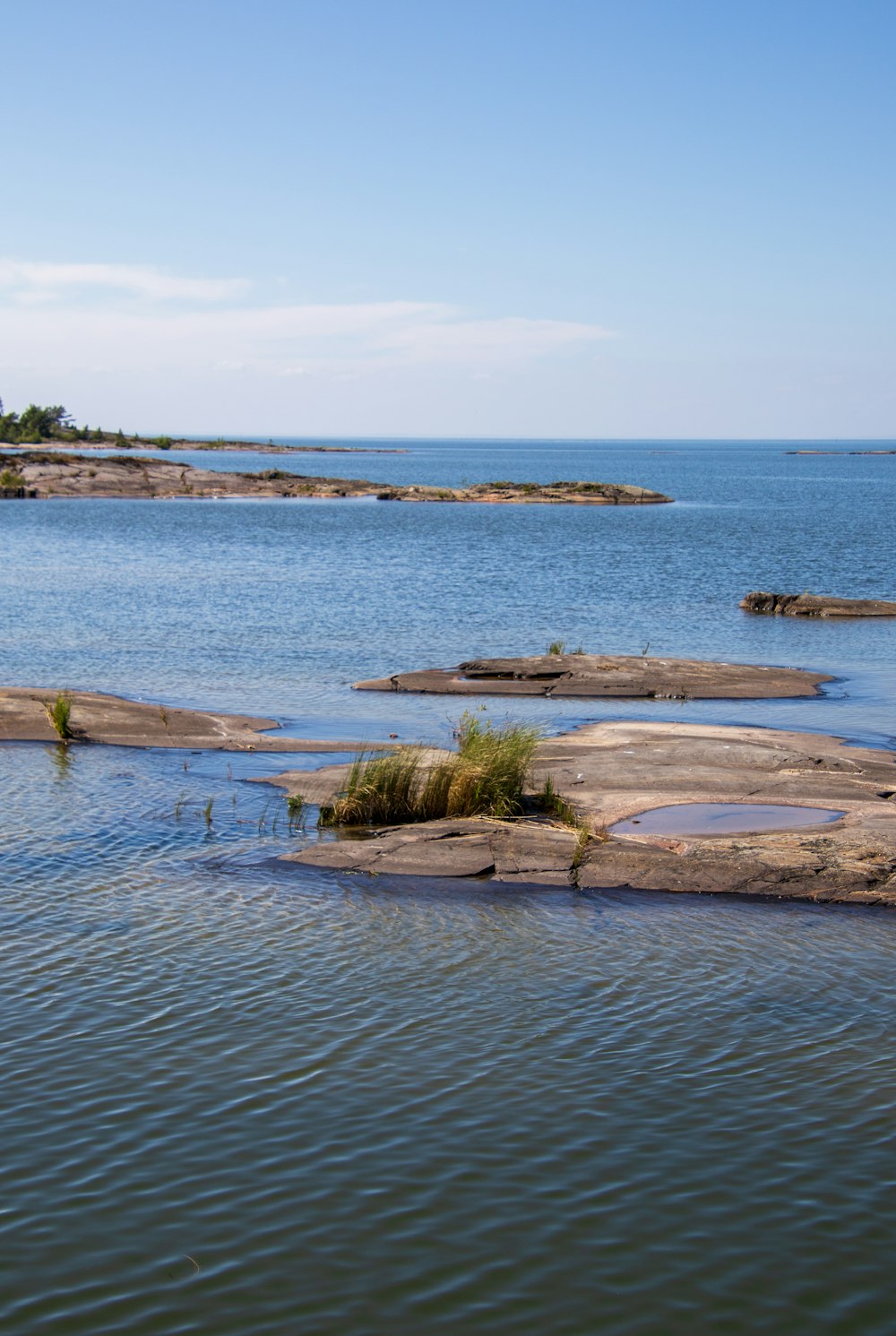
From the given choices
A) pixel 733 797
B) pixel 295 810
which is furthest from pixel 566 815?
pixel 295 810

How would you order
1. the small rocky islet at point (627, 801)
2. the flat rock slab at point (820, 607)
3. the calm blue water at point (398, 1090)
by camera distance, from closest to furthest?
the calm blue water at point (398, 1090) < the small rocky islet at point (627, 801) < the flat rock slab at point (820, 607)

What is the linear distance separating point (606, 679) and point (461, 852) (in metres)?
14.5

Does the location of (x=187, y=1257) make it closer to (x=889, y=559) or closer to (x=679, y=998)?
(x=679, y=998)

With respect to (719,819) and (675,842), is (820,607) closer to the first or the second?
(719,819)

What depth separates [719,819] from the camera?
56.7 feet

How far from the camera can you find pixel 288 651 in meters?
34.9

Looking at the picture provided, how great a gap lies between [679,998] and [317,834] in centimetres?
679

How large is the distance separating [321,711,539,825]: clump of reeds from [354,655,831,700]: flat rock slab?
11.2 metres

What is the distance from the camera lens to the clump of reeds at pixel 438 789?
17.3m

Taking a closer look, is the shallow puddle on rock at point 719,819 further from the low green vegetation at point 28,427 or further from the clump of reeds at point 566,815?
the low green vegetation at point 28,427

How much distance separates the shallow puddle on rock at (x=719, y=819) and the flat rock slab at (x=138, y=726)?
259 inches

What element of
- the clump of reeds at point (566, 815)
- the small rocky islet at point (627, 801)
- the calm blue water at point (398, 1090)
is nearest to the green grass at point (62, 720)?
the small rocky islet at point (627, 801)

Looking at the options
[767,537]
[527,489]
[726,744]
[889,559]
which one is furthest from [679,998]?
[527,489]

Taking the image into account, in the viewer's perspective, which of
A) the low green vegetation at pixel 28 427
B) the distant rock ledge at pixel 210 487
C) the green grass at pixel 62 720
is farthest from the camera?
the low green vegetation at pixel 28 427
